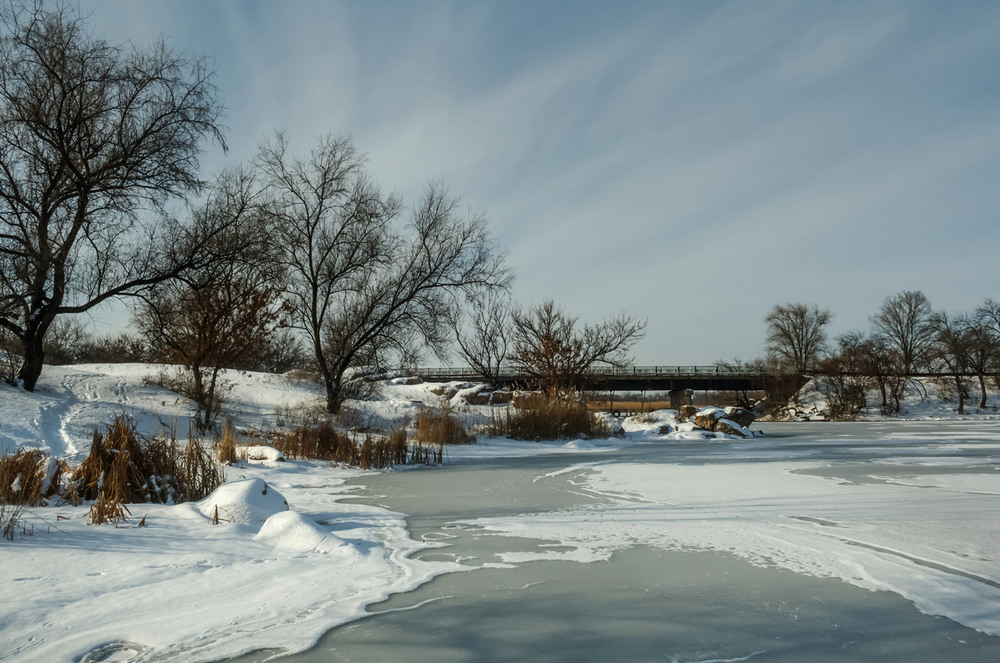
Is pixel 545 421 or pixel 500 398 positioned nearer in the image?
pixel 545 421

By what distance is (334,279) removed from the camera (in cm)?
1981

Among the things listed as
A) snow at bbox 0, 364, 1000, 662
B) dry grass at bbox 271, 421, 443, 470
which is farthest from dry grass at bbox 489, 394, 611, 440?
snow at bbox 0, 364, 1000, 662

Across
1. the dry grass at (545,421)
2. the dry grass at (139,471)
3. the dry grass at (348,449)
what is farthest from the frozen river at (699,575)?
the dry grass at (545,421)

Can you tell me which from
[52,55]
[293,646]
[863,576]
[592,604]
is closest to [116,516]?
[293,646]

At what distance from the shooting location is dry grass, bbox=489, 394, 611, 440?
17484mm

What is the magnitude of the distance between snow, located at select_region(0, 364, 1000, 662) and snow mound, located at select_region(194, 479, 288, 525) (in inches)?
0.5

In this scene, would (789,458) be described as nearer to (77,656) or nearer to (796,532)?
(796,532)

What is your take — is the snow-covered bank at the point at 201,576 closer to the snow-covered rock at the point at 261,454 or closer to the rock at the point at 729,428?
the snow-covered rock at the point at 261,454

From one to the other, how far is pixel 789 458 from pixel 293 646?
10904 mm

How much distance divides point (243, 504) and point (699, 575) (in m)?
3.47

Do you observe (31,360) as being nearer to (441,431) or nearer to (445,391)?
(441,431)

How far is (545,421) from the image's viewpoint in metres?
17.6

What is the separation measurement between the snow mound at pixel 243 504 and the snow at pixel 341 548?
0.04 feet

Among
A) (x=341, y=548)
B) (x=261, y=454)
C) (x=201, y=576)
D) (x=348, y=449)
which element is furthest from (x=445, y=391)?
(x=201, y=576)
